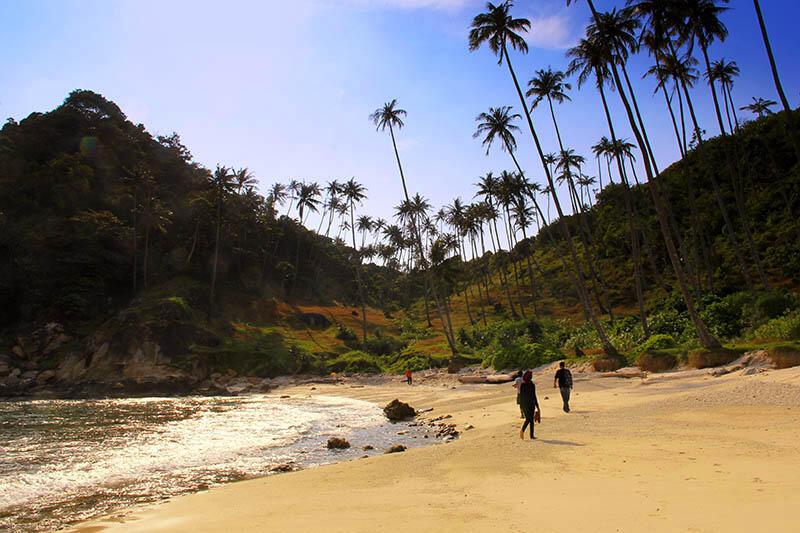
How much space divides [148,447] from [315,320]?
4678 centimetres

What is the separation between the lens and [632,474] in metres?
7.12

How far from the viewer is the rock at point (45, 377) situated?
33.8m

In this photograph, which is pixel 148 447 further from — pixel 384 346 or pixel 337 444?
pixel 384 346

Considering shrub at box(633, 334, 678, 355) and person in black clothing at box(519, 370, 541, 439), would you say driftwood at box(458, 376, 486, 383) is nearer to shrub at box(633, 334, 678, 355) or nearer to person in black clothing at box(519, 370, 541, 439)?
shrub at box(633, 334, 678, 355)

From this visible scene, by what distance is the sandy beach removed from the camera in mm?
5281

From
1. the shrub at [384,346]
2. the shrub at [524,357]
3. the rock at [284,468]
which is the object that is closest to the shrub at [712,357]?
the shrub at [524,357]

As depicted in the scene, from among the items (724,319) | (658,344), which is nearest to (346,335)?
(658,344)

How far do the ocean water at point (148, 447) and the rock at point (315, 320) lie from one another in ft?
113

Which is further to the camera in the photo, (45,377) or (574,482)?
(45,377)

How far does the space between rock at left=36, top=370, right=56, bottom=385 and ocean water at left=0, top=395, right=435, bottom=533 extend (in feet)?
34.3

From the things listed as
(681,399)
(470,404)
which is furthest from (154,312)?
(681,399)

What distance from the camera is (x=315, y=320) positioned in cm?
6066

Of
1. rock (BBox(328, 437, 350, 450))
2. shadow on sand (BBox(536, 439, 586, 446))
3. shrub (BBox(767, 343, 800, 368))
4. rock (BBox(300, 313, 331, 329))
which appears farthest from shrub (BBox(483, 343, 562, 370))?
rock (BBox(300, 313, 331, 329))

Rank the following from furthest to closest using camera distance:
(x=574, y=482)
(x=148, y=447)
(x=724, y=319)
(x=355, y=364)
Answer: (x=355, y=364) < (x=724, y=319) < (x=148, y=447) < (x=574, y=482)
